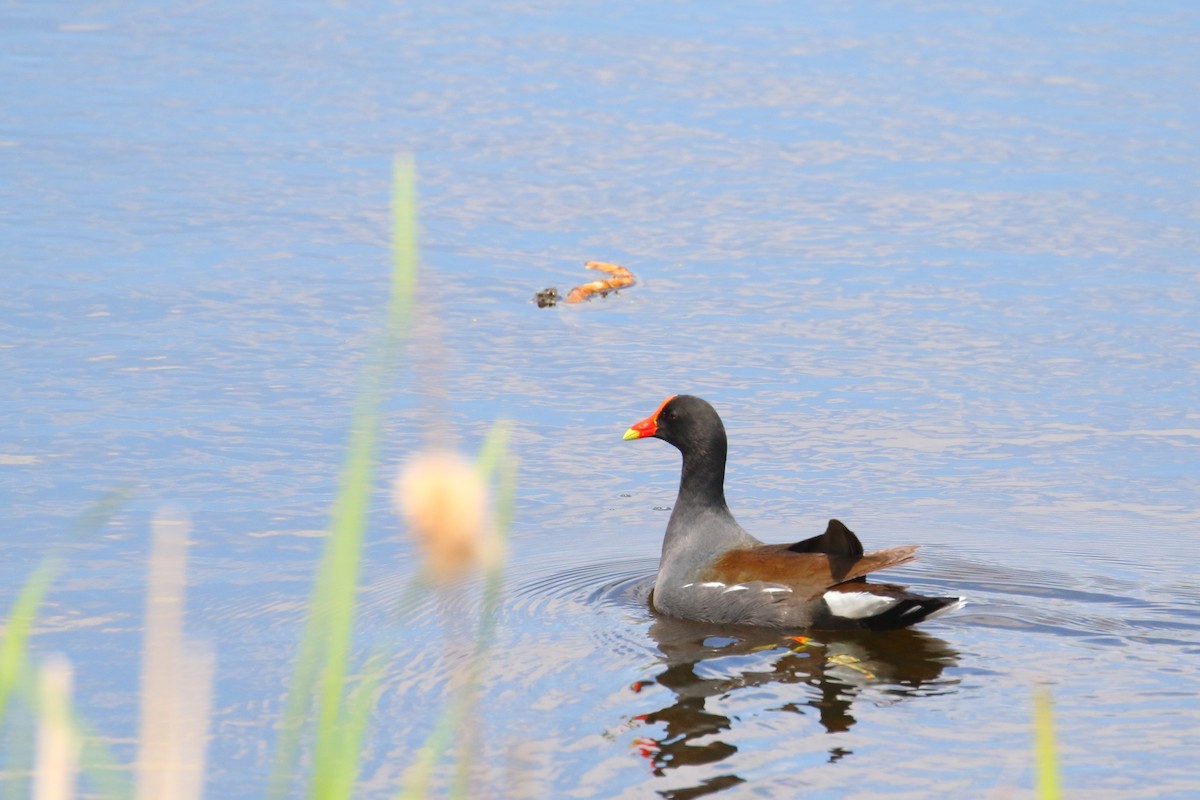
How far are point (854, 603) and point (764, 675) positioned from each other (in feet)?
2.34

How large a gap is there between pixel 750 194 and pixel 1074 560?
706 centimetres

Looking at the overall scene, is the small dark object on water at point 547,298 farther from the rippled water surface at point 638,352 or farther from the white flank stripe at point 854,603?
the white flank stripe at point 854,603

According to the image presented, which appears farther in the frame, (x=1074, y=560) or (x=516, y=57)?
(x=516, y=57)

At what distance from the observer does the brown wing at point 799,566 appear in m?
7.22

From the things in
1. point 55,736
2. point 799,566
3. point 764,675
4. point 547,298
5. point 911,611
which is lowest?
point 764,675

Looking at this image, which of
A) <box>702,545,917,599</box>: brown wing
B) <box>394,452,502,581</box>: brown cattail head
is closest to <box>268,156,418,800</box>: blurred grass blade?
<box>394,452,502,581</box>: brown cattail head

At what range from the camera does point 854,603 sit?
735cm

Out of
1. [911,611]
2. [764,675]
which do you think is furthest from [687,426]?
[764,675]

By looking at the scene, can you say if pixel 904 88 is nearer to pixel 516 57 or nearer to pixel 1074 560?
pixel 516 57

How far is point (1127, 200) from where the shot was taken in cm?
1407

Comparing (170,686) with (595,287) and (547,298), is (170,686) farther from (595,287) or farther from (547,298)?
(595,287)

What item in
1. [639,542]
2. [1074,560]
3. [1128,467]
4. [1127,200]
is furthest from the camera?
[1127,200]

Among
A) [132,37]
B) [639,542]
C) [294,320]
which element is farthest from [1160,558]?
[132,37]

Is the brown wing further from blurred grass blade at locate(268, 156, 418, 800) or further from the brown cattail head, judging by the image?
the brown cattail head
